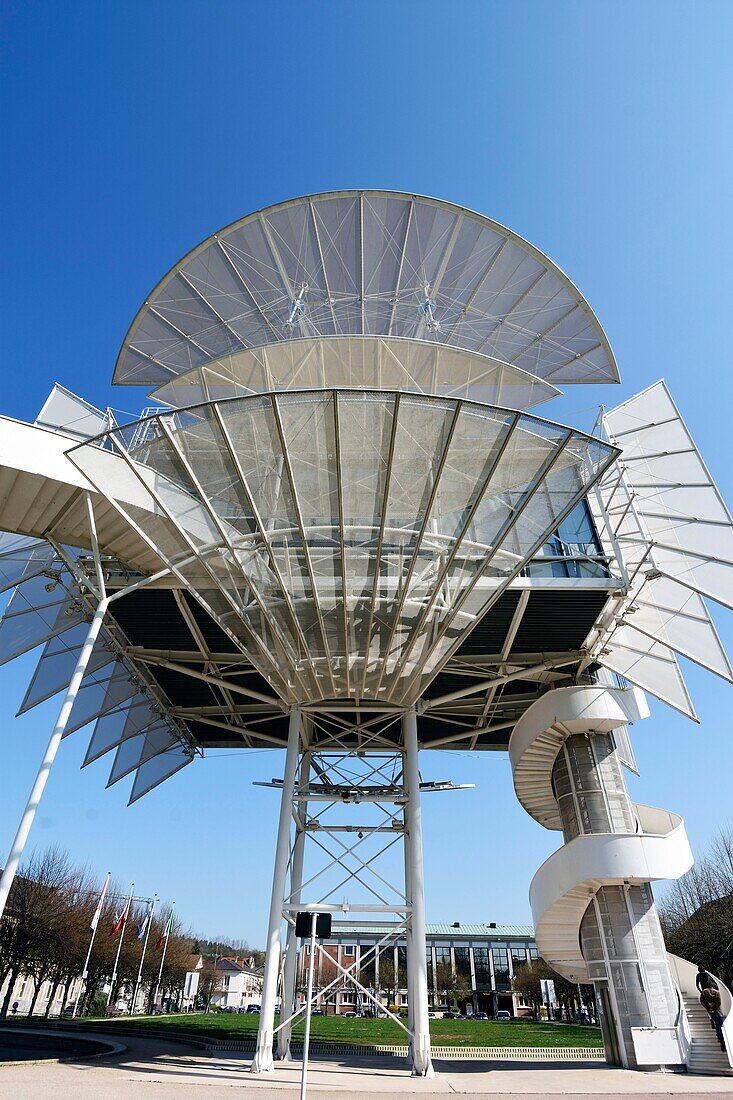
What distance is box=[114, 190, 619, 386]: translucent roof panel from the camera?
2242 cm

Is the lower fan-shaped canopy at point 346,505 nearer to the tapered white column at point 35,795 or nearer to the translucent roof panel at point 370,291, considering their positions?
the tapered white column at point 35,795

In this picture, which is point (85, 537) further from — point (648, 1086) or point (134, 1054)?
point (648, 1086)

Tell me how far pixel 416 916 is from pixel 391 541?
12.3 m

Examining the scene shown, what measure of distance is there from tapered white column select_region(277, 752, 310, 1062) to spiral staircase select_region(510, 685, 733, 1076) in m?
9.09

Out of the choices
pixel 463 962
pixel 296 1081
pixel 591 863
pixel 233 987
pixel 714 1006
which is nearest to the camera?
pixel 296 1081

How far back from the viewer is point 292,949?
2442cm

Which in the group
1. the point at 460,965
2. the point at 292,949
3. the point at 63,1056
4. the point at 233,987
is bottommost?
the point at 63,1056

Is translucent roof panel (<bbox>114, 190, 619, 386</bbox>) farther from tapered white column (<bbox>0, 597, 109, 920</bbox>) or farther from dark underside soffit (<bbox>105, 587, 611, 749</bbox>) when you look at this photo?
tapered white column (<bbox>0, 597, 109, 920</bbox>)

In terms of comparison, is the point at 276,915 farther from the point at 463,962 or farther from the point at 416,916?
the point at 463,962

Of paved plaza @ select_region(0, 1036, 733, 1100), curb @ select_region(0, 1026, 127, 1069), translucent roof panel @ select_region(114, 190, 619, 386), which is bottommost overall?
paved plaza @ select_region(0, 1036, 733, 1100)

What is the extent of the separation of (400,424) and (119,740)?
2435 centimetres

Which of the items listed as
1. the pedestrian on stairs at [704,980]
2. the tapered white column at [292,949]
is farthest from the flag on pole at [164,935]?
the pedestrian on stairs at [704,980]

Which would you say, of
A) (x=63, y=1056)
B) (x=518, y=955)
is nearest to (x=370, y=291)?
(x=63, y=1056)

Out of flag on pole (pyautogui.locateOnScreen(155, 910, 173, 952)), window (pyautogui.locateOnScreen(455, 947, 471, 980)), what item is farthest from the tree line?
window (pyautogui.locateOnScreen(455, 947, 471, 980))
